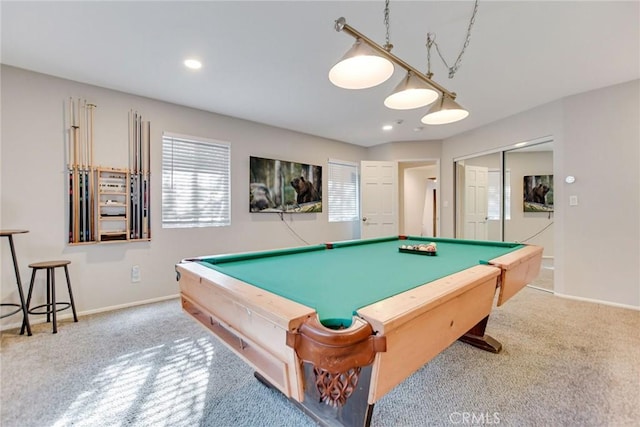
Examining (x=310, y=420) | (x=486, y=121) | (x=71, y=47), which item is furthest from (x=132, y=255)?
(x=486, y=121)

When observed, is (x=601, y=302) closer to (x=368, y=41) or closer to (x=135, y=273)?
(x=368, y=41)

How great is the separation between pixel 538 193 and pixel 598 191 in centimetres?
76

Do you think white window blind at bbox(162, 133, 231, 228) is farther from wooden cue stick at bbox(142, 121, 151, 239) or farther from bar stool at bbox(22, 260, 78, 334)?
bar stool at bbox(22, 260, 78, 334)

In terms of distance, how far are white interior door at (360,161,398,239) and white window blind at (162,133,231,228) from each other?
242 cm

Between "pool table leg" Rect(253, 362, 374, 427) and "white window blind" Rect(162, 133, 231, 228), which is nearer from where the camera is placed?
"pool table leg" Rect(253, 362, 374, 427)

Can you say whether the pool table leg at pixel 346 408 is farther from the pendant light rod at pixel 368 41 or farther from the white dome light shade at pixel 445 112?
the white dome light shade at pixel 445 112

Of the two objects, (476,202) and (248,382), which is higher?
(476,202)

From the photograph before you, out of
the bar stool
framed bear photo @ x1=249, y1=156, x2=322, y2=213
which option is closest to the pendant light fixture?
framed bear photo @ x1=249, y1=156, x2=322, y2=213

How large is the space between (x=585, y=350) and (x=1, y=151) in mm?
4925

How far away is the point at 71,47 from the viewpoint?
84.4 inches

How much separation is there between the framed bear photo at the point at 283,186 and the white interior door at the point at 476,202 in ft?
8.37

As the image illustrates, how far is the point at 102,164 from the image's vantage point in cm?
281

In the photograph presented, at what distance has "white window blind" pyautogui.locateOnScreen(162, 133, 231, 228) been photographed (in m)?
3.24
